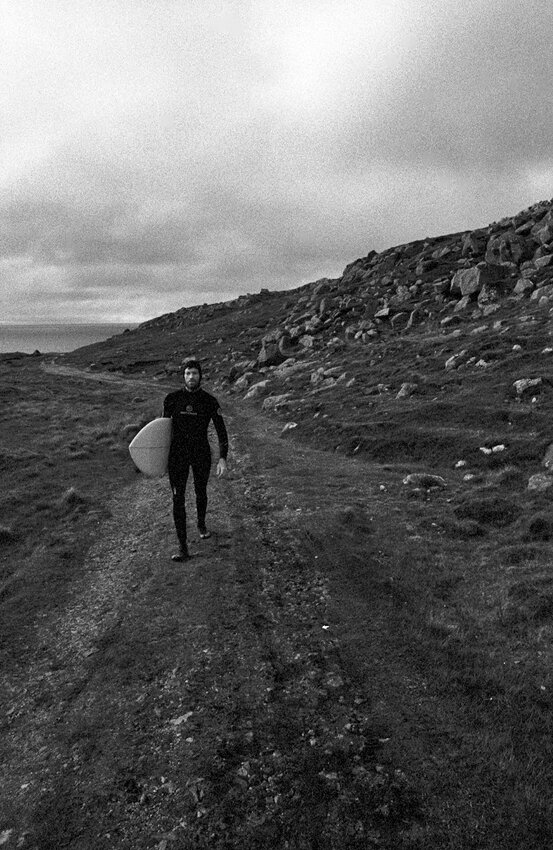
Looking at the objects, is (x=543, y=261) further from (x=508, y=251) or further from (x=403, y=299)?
(x=403, y=299)

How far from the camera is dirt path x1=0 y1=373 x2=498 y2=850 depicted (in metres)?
4.87

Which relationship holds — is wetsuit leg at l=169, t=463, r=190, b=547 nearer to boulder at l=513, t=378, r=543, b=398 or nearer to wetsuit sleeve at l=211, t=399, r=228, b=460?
wetsuit sleeve at l=211, t=399, r=228, b=460

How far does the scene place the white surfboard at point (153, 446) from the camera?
11.3m

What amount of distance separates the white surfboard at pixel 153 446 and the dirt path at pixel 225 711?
7.55 feet

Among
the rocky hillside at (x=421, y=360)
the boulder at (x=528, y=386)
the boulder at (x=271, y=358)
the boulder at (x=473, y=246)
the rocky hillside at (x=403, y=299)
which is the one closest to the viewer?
the rocky hillside at (x=421, y=360)

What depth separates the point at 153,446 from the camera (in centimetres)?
1138

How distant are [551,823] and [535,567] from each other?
19.2 ft

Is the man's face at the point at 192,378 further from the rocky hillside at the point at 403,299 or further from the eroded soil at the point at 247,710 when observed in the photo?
the rocky hillside at the point at 403,299

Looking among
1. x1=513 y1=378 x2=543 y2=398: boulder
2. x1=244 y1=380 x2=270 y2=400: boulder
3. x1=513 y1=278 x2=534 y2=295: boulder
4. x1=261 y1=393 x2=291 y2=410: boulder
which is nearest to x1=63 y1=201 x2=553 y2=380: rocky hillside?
x1=513 y1=278 x2=534 y2=295: boulder

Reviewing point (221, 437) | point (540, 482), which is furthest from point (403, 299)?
point (221, 437)

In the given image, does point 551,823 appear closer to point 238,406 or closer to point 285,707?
point 285,707

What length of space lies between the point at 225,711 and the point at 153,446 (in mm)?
6346

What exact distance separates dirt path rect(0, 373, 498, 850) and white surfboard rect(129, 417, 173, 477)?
230cm

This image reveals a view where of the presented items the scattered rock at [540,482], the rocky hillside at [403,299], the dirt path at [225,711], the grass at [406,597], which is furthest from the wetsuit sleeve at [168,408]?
the rocky hillside at [403,299]
